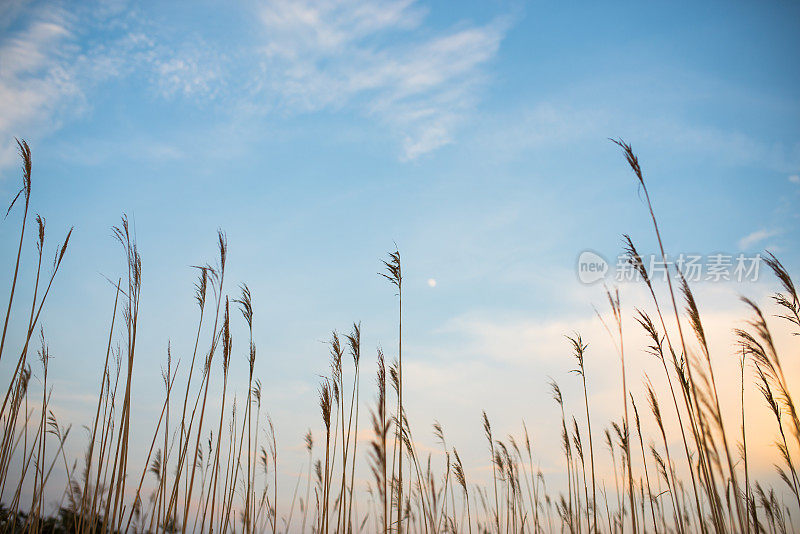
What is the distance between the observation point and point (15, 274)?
3.14 metres

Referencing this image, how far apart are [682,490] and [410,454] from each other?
5055mm

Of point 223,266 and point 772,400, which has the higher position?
point 223,266

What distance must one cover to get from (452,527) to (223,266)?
5127 millimetres

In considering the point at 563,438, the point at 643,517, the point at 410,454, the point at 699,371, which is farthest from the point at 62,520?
the point at 699,371

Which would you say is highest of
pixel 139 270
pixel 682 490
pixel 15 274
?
pixel 139 270

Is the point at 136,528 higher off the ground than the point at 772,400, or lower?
lower

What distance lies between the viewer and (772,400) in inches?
135

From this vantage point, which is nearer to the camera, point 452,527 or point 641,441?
point 641,441

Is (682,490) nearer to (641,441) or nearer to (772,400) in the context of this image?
(641,441)

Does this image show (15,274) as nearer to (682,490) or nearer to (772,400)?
(772,400)

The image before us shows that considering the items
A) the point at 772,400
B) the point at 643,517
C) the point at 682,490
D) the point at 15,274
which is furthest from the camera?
the point at 682,490

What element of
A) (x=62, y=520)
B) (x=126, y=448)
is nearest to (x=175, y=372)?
(x=126, y=448)

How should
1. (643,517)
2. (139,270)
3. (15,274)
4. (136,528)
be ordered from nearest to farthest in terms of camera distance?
1. (15,274)
2. (139,270)
3. (643,517)
4. (136,528)

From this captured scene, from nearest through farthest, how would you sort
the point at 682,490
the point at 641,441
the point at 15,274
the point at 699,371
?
the point at 699,371, the point at 15,274, the point at 641,441, the point at 682,490
